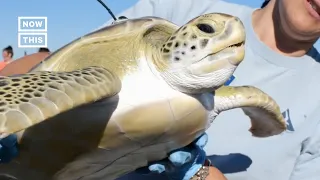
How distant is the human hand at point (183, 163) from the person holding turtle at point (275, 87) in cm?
13

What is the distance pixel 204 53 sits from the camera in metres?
1.14

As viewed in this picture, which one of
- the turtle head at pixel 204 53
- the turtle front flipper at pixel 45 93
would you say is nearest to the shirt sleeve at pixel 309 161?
the turtle head at pixel 204 53

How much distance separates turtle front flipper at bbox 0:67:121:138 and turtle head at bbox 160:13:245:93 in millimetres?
129

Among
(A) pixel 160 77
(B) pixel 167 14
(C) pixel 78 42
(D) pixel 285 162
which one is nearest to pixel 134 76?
(A) pixel 160 77

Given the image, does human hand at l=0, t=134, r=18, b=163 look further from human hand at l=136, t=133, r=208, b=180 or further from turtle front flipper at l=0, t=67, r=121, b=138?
human hand at l=136, t=133, r=208, b=180

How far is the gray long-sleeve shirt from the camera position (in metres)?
1.48

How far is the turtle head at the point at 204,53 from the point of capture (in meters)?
1.13

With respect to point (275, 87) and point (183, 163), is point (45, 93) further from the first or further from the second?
point (275, 87)

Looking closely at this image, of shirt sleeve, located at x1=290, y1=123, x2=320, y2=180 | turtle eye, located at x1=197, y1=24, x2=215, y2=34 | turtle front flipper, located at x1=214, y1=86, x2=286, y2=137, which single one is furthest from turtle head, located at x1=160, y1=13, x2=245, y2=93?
shirt sleeve, located at x1=290, y1=123, x2=320, y2=180

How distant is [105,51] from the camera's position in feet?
4.01

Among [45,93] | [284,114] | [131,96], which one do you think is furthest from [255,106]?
Answer: [45,93]

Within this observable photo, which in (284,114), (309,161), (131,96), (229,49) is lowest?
(309,161)

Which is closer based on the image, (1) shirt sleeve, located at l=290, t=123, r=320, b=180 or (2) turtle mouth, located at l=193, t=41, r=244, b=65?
(2) turtle mouth, located at l=193, t=41, r=244, b=65

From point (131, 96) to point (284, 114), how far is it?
1.73 feet
